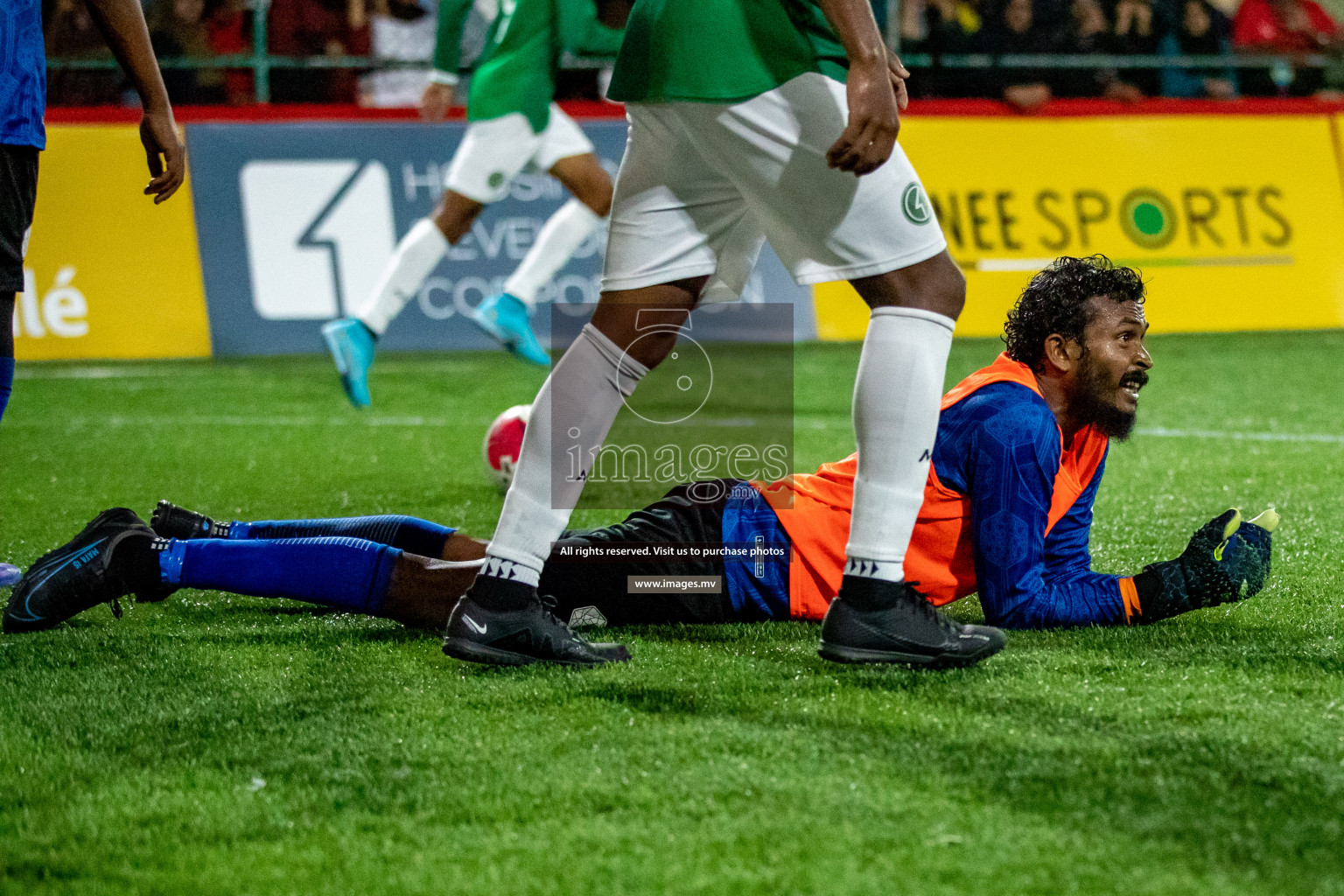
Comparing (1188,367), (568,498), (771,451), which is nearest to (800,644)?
(568,498)

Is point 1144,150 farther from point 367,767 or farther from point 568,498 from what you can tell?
point 367,767

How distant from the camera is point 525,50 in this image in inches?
270

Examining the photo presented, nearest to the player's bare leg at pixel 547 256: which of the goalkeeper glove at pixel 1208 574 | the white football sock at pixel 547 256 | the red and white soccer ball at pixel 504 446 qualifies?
the white football sock at pixel 547 256

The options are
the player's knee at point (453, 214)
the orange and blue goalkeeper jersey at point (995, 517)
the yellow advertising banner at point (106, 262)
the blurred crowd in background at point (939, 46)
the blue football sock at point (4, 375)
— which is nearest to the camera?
the orange and blue goalkeeper jersey at point (995, 517)

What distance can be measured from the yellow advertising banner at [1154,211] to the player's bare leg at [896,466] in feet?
23.7

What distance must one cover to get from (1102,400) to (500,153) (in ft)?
14.2

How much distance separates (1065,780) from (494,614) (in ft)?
3.49

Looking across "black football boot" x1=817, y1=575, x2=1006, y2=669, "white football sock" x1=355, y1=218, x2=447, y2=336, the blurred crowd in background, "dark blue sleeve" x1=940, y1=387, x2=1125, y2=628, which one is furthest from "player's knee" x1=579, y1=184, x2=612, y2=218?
"black football boot" x1=817, y1=575, x2=1006, y2=669

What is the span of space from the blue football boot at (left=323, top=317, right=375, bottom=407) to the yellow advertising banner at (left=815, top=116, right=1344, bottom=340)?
4.27 m

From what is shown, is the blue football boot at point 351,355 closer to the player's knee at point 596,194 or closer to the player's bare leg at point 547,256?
the player's bare leg at point 547,256

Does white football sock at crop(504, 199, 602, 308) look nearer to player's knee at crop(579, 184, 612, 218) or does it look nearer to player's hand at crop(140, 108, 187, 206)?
player's knee at crop(579, 184, 612, 218)

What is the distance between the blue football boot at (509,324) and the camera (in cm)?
687

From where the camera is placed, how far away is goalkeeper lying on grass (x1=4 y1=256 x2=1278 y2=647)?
2.93m

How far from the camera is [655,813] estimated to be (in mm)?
1983
